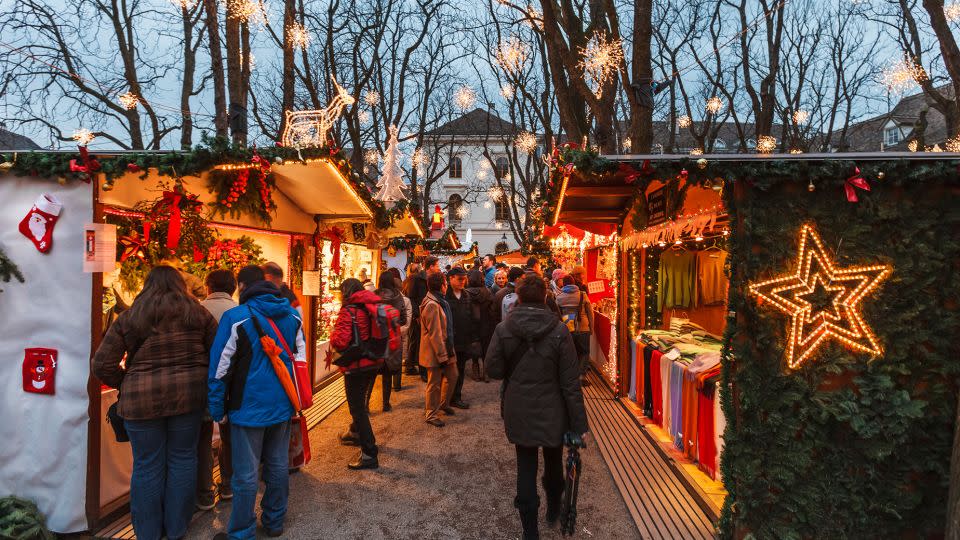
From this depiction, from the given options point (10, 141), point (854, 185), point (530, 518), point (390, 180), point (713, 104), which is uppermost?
point (713, 104)

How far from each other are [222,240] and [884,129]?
29.1 metres

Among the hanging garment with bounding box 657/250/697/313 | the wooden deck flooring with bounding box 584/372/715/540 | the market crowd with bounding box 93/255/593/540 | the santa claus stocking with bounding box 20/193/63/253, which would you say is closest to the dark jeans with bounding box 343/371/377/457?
the market crowd with bounding box 93/255/593/540

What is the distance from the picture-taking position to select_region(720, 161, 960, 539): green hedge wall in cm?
329

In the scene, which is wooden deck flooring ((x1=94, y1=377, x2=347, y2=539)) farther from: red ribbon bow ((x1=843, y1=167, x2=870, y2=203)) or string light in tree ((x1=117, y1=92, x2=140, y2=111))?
string light in tree ((x1=117, y1=92, x2=140, y2=111))

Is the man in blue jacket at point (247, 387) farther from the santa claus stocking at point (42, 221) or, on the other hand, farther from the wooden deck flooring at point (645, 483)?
the wooden deck flooring at point (645, 483)

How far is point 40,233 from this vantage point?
3699 mm

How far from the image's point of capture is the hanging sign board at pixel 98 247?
3672mm

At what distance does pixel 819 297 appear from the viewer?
3.40m

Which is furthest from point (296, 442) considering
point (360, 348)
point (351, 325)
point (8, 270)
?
point (8, 270)

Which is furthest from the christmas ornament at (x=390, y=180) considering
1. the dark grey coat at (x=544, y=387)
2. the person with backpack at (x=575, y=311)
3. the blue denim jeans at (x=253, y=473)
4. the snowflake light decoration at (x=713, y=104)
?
the snowflake light decoration at (x=713, y=104)

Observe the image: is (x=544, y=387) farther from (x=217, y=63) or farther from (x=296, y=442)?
(x=217, y=63)

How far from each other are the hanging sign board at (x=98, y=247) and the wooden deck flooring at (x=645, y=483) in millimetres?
4633

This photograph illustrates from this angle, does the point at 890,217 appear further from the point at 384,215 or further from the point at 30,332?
the point at 384,215

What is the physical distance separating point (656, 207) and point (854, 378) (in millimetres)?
3408
